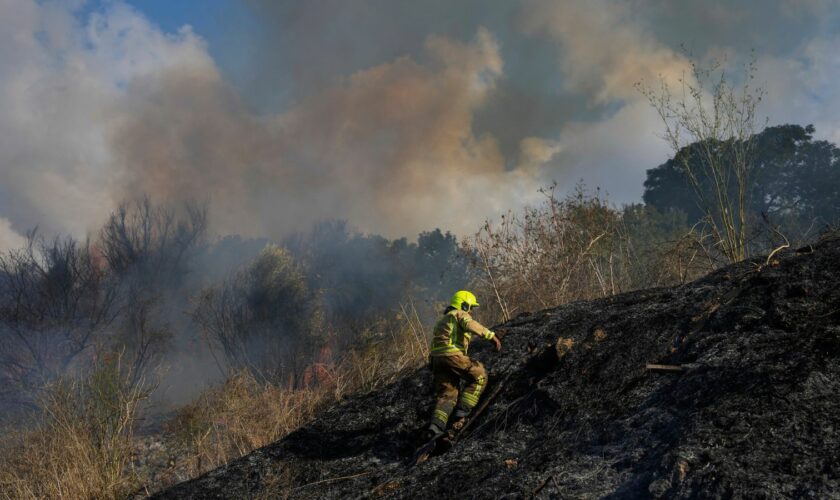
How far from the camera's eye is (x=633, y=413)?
5.17m

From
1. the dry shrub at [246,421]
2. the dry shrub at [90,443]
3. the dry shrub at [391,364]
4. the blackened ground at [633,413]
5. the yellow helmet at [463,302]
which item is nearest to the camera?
the blackened ground at [633,413]

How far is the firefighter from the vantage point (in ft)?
22.1

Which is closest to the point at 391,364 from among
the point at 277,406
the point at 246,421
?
the point at 277,406

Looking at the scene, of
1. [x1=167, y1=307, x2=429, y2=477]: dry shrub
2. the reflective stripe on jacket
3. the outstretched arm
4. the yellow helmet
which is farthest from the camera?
[x1=167, y1=307, x2=429, y2=477]: dry shrub

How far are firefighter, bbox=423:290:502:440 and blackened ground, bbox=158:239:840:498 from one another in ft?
0.99

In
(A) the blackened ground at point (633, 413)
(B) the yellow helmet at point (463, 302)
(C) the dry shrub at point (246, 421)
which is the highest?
(B) the yellow helmet at point (463, 302)

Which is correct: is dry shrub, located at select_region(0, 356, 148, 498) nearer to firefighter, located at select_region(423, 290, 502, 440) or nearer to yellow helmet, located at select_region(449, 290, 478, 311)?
firefighter, located at select_region(423, 290, 502, 440)

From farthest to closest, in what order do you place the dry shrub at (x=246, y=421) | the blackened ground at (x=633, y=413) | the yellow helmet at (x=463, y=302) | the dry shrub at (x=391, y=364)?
1. the dry shrub at (x=391, y=364)
2. the dry shrub at (x=246, y=421)
3. the yellow helmet at (x=463, y=302)
4. the blackened ground at (x=633, y=413)

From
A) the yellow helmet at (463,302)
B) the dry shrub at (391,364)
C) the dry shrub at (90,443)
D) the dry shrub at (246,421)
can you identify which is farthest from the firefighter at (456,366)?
the dry shrub at (90,443)

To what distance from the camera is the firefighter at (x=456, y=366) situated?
6730mm

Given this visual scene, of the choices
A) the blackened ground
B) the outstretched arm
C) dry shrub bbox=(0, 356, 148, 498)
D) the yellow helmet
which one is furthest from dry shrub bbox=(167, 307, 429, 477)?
the outstretched arm

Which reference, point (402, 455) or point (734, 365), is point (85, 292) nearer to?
point (402, 455)

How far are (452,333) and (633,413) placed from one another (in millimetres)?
2315

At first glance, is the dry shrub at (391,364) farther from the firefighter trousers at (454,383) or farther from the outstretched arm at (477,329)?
the outstretched arm at (477,329)
